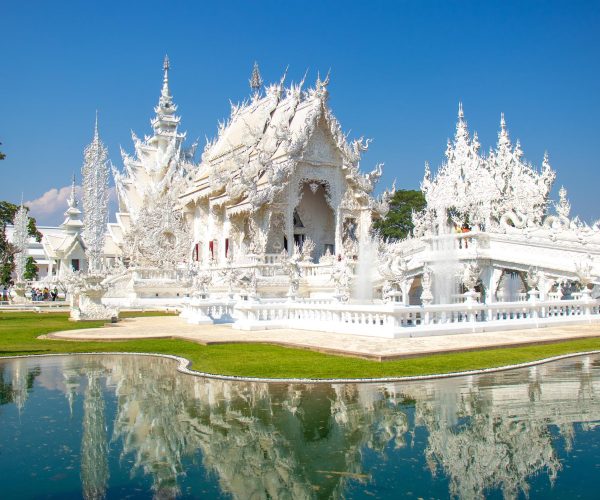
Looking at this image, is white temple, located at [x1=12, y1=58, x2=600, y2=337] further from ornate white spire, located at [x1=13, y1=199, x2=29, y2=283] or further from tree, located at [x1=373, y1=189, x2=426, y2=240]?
tree, located at [x1=373, y1=189, x2=426, y2=240]

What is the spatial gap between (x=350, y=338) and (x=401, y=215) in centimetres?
3893

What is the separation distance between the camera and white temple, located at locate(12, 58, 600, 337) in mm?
14711

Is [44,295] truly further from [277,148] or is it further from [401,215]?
[401,215]

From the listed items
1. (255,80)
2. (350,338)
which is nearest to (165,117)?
(255,80)

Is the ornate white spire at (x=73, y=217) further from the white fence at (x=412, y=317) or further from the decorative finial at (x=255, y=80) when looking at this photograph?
the white fence at (x=412, y=317)

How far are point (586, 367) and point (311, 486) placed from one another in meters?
5.84

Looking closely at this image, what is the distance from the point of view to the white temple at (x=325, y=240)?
1471 cm

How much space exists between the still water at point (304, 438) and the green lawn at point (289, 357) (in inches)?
28.9

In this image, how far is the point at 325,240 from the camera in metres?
30.4

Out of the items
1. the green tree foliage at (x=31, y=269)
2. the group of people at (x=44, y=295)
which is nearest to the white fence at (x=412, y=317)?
the group of people at (x=44, y=295)

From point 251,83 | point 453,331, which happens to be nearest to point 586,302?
point 453,331

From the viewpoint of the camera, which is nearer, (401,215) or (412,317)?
(412,317)

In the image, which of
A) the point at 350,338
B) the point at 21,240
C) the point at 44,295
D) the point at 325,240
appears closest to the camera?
the point at 350,338

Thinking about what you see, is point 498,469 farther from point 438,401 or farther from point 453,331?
point 453,331
